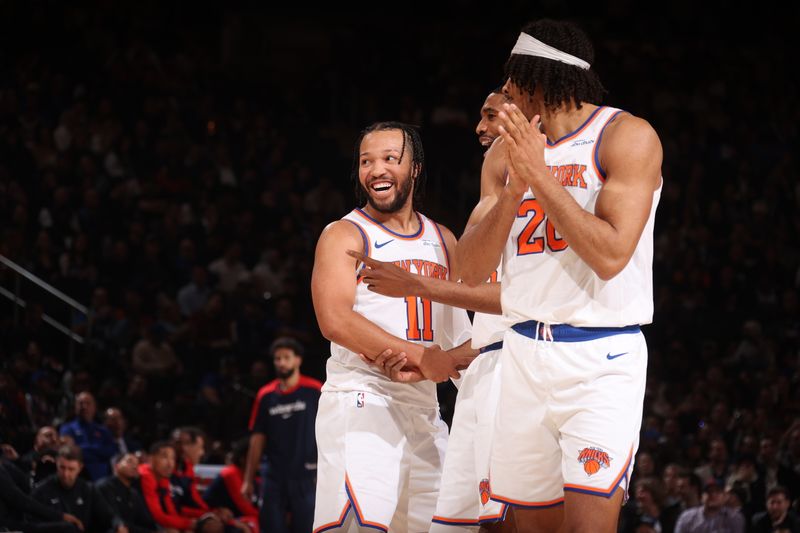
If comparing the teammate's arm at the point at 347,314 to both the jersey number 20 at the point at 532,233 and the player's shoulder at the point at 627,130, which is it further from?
the player's shoulder at the point at 627,130

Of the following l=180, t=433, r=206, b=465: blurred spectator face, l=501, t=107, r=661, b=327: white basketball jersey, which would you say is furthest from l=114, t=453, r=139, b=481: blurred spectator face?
l=501, t=107, r=661, b=327: white basketball jersey

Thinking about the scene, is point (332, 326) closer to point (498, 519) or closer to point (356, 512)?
point (356, 512)

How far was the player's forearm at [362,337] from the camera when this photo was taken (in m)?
4.68

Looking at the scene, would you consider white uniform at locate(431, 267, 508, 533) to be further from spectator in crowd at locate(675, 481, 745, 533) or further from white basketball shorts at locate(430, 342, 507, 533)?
spectator in crowd at locate(675, 481, 745, 533)

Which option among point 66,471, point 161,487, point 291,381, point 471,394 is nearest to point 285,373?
point 291,381

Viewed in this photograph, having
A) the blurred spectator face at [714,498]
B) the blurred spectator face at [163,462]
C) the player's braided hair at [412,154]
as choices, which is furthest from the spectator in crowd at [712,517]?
the player's braided hair at [412,154]

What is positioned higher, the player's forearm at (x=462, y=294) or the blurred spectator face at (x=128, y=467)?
the player's forearm at (x=462, y=294)

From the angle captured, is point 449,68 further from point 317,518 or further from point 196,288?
point 317,518

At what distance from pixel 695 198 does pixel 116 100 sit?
26.1 feet

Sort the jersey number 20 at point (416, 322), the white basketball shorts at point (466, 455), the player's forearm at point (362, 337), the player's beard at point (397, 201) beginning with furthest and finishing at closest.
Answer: the player's beard at point (397, 201) → the jersey number 20 at point (416, 322) → the player's forearm at point (362, 337) → the white basketball shorts at point (466, 455)

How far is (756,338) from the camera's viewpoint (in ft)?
42.0

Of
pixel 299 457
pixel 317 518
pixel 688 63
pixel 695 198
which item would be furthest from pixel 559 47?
pixel 688 63

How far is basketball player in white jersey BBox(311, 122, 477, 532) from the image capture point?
15.3 feet

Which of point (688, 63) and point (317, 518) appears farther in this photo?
point (688, 63)
